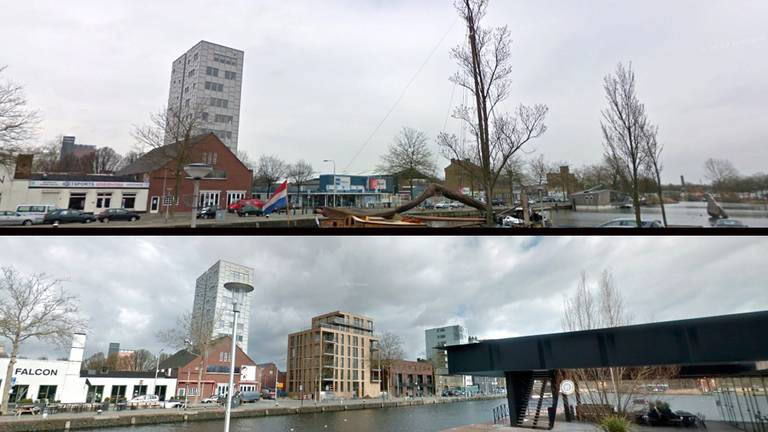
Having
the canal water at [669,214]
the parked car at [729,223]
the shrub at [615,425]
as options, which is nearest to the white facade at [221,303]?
the canal water at [669,214]

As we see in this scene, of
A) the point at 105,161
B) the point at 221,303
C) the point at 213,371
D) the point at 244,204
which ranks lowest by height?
the point at 213,371

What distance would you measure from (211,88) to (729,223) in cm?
534

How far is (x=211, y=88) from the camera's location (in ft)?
10.6

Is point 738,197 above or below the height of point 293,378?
above

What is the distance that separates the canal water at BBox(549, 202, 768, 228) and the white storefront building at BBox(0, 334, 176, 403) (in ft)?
18.0

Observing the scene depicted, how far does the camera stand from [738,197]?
3.79 m

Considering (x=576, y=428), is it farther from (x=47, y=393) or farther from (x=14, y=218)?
(x=14, y=218)

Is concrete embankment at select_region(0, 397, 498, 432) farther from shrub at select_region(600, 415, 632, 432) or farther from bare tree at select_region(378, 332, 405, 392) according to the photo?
shrub at select_region(600, 415, 632, 432)

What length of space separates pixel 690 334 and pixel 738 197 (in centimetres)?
253

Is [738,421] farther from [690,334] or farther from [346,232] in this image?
[346,232]

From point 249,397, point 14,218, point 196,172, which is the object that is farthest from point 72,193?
point 249,397

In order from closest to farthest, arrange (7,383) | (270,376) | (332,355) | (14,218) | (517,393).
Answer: (14,218) < (7,383) < (270,376) < (332,355) < (517,393)

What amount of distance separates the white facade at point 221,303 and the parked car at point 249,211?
1768mm

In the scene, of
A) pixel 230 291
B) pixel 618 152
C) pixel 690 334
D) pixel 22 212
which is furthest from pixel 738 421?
pixel 22 212
